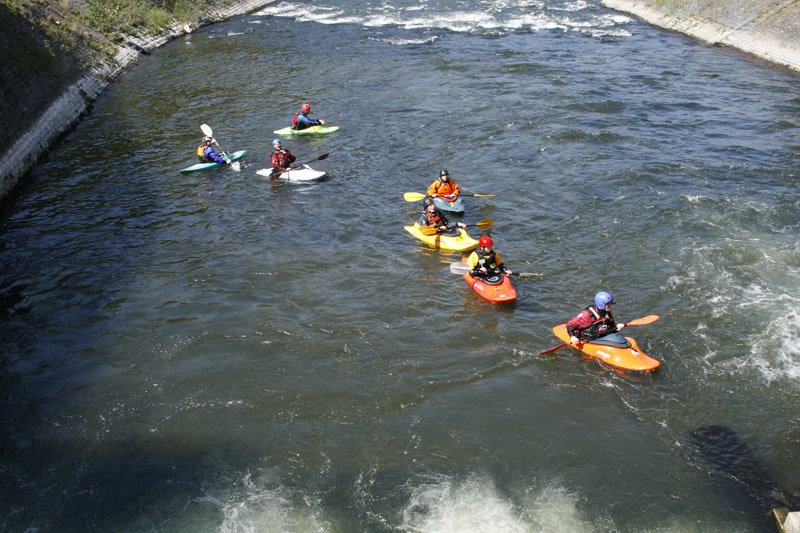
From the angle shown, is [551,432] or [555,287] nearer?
[551,432]

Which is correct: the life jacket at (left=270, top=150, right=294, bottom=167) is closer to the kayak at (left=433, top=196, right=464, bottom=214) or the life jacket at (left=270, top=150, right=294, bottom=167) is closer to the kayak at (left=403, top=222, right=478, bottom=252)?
the kayak at (left=433, top=196, right=464, bottom=214)

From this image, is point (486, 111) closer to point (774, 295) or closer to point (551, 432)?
point (774, 295)

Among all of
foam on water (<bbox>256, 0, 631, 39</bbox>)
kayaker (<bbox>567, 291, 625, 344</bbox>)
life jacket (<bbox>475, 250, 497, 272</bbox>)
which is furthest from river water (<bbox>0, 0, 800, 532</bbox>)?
foam on water (<bbox>256, 0, 631, 39</bbox>)

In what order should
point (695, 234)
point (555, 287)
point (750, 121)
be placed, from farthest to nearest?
1. point (750, 121)
2. point (695, 234)
3. point (555, 287)

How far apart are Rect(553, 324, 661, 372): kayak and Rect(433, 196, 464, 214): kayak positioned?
20.2 feet

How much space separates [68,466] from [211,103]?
2025cm

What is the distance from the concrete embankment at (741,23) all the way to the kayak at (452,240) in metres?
21.0

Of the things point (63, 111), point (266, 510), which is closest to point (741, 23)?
point (63, 111)

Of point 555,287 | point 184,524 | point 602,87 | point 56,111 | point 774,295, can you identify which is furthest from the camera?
point 602,87

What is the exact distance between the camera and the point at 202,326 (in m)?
12.6

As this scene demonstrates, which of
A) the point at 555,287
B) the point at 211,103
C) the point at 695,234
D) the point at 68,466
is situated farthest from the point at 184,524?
the point at 211,103

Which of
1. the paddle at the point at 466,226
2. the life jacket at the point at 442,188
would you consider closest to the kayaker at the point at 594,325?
the paddle at the point at 466,226

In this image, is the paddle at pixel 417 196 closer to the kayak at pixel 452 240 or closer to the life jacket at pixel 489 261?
the kayak at pixel 452 240

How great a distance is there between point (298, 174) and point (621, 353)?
11.9 metres
